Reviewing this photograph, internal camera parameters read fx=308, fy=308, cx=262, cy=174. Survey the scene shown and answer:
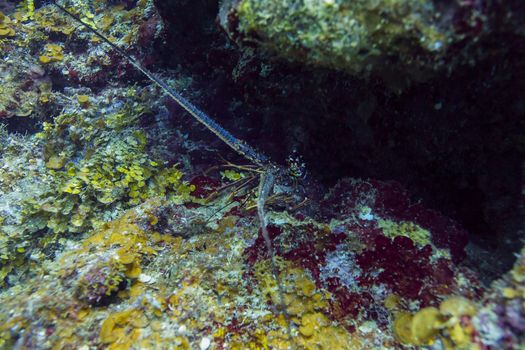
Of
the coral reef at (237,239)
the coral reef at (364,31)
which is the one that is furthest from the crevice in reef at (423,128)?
the coral reef at (364,31)

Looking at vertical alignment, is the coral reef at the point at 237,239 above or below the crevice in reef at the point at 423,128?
below

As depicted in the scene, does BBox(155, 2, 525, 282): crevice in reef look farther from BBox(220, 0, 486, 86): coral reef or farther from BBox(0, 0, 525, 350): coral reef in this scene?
BBox(220, 0, 486, 86): coral reef

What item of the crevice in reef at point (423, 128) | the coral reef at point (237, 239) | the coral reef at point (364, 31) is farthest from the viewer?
the crevice in reef at point (423, 128)

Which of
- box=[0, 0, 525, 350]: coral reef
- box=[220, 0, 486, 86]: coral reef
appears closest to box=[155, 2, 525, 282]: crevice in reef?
box=[0, 0, 525, 350]: coral reef

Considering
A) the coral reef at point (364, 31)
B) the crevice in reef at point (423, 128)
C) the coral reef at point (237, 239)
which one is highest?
the coral reef at point (364, 31)

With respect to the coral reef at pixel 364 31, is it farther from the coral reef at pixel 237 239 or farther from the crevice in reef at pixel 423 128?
the crevice in reef at pixel 423 128

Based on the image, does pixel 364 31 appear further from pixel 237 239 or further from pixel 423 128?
pixel 237 239

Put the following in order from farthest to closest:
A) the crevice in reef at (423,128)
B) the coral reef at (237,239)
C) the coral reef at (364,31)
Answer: the crevice in reef at (423,128)
the coral reef at (237,239)
the coral reef at (364,31)

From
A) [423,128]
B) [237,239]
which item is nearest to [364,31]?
[423,128]

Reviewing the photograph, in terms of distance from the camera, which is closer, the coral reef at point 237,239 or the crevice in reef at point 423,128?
the coral reef at point 237,239

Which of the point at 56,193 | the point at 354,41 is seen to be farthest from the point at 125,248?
the point at 354,41

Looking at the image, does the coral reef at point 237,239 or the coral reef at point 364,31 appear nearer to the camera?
the coral reef at point 364,31

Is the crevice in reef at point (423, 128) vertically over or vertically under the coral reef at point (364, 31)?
under
